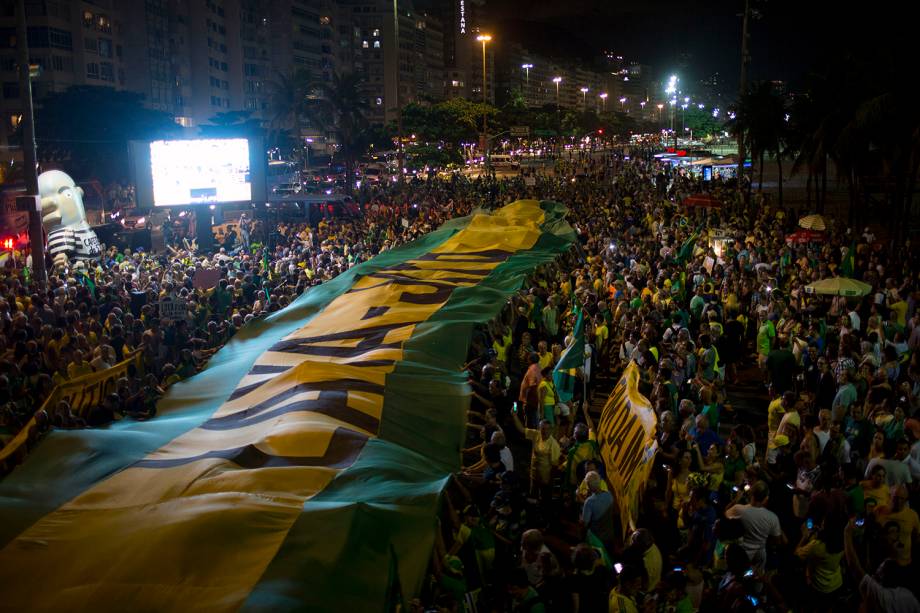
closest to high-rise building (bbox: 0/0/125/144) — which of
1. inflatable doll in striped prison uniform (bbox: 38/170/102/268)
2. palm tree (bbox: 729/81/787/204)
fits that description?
inflatable doll in striped prison uniform (bbox: 38/170/102/268)

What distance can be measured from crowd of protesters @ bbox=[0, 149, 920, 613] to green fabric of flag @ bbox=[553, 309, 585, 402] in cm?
14

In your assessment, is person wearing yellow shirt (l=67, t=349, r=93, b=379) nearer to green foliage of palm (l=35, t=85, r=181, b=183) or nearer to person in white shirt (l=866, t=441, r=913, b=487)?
person in white shirt (l=866, t=441, r=913, b=487)

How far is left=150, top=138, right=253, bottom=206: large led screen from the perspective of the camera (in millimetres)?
26266

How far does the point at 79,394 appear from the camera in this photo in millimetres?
9398

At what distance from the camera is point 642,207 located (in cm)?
3309

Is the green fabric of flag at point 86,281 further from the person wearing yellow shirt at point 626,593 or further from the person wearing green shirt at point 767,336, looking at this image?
the person wearing yellow shirt at point 626,593

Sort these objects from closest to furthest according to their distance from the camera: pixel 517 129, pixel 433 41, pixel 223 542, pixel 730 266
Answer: pixel 223 542 < pixel 730 266 < pixel 517 129 < pixel 433 41

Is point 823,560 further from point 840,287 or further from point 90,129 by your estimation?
point 90,129

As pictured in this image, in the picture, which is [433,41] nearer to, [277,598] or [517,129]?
[517,129]

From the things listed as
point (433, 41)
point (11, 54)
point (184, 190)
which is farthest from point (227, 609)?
point (433, 41)

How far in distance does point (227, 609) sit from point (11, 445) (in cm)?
409

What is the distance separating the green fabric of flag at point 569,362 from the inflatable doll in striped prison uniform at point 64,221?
18.0 m

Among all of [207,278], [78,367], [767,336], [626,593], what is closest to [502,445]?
[626,593]

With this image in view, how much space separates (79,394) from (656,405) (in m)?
6.69
